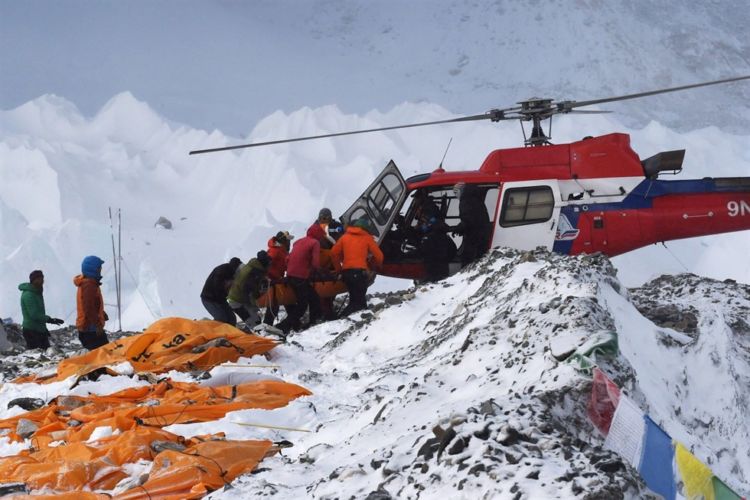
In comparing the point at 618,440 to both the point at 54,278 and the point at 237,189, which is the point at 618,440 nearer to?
the point at 54,278

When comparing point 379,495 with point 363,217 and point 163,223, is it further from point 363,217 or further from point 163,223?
point 163,223

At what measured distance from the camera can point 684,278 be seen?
8008 mm

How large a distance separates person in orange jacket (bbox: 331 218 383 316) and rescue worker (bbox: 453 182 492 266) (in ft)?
2.62

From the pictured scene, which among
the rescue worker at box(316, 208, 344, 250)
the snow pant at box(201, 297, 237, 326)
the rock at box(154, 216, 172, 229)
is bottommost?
the snow pant at box(201, 297, 237, 326)

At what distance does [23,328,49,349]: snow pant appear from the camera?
848 cm

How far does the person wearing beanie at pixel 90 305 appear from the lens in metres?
7.20

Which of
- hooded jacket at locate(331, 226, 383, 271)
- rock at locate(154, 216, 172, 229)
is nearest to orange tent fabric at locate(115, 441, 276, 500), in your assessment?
hooded jacket at locate(331, 226, 383, 271)

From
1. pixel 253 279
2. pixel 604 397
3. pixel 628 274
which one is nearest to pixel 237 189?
pixel 628 274

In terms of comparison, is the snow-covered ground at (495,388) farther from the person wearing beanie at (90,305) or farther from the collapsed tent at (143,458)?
the person wearing beanie at (90,305)

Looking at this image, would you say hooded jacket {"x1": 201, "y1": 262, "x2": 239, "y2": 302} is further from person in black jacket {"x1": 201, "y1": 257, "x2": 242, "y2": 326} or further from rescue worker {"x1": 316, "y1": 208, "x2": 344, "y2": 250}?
rescue worker {"x1": 316, "y1": 208, "x2": 344, "y2": 250}

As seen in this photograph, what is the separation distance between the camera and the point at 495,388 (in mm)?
3857

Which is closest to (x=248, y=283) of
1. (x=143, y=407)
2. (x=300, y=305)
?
(x=300, y=305)

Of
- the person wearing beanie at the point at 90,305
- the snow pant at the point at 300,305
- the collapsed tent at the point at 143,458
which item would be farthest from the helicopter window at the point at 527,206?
the collapsed tent at the point at 143,458

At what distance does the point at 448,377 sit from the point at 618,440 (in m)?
1.34
